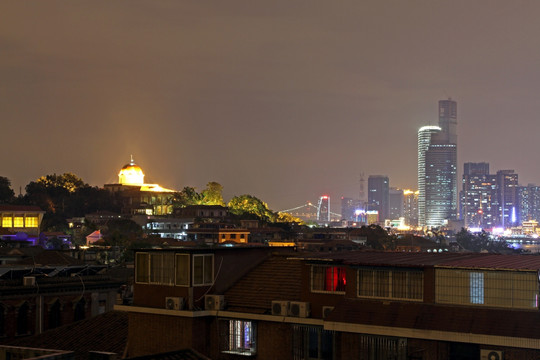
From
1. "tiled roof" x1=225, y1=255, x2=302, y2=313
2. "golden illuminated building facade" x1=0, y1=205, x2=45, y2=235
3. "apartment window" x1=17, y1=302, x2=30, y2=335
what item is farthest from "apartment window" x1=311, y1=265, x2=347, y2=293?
"golden illuminated building facade" x1=0, y1=205, x2=45, y2=235

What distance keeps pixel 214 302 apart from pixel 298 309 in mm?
2713

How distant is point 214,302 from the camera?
26.5m

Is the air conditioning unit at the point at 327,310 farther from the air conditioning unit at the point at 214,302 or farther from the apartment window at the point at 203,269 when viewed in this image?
the apartment window at the point at 203,269

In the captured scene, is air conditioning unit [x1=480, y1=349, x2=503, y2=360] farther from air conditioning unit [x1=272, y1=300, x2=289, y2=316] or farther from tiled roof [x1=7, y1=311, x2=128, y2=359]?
tiled roof [x1=7, y1=311, x2=128, y2=359]

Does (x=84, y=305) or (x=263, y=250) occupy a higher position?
(x=263, y=250)

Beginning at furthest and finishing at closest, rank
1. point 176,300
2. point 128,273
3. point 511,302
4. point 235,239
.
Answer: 1. point 235,239
2. point 128,273
3. point 176,300
4. point 511,302

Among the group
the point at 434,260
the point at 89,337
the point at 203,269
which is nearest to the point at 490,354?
the point at 434,260

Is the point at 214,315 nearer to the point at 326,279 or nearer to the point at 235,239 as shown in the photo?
the point at 326,279

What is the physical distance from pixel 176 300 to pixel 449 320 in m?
7.95

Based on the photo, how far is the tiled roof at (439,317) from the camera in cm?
2200

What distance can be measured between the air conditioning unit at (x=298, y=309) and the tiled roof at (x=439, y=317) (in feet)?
3.22

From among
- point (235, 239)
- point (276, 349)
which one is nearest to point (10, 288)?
point (276, 349)

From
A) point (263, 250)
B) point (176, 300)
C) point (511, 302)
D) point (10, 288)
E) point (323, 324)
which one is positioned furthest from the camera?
point (10, 288)

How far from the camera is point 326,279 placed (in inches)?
1016
